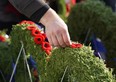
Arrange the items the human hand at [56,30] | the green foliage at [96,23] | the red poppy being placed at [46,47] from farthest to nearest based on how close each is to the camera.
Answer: the green foliage at [96,23] → the red poppy being placed at [46,47] → the human hand at [56,30]

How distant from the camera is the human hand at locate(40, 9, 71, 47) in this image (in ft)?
3.98

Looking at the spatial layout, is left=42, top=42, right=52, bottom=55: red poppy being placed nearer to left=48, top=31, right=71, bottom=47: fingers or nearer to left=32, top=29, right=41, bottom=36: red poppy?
left=32, top=29, right=41, bottom=36: red poppy

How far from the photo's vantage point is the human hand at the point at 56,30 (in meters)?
1.21

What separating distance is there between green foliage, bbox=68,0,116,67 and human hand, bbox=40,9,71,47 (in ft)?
3.73

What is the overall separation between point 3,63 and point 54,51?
49 centimetres

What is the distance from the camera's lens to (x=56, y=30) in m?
1.21

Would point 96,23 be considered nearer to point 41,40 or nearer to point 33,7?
point 41,40

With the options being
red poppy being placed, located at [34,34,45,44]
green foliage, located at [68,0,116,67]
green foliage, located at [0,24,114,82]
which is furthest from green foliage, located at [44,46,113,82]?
green foliage, located at [68,0,116,67]

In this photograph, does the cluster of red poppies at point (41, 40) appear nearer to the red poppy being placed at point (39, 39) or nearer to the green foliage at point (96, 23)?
the red poppy being placed at point (39, 39)

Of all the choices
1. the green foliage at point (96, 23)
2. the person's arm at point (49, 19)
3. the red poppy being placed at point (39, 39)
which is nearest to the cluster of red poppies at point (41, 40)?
the red poppy being placed at point (39, 39)

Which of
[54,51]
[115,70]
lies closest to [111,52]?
[115,70]

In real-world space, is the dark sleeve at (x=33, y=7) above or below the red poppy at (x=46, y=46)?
above

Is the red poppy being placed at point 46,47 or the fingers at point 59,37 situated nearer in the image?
the fingers at point 59,37

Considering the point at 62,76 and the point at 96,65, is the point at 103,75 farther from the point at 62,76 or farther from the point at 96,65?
the point at 62,76
